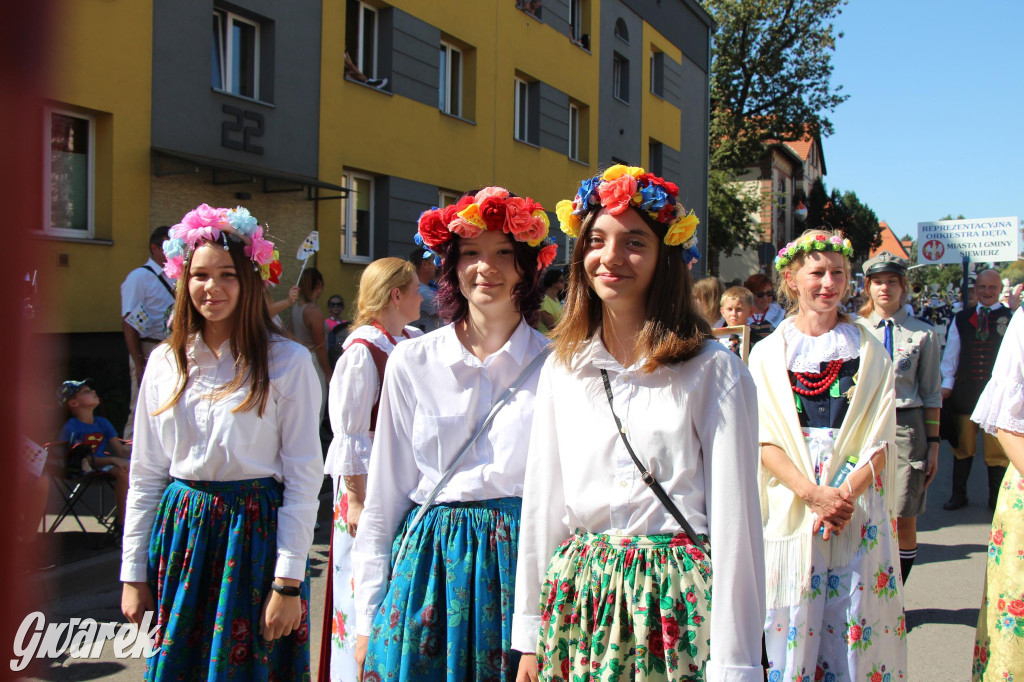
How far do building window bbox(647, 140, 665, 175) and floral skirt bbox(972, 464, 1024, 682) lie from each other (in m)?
21.1

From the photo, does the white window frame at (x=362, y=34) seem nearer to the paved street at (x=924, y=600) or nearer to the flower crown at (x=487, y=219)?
the paved street at (x=924, y=600)

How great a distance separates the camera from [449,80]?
51.7ft

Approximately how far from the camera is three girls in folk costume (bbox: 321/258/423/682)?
3404mm

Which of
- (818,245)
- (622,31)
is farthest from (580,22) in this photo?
(818,245)

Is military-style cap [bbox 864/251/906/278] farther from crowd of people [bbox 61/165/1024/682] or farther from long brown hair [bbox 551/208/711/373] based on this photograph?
long brown hair [bbox 551/208/711/373]

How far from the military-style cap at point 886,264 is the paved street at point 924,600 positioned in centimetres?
221

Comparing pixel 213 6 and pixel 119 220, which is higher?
pixel 213 6

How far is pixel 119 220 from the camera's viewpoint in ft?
30.7

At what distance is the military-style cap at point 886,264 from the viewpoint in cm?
543

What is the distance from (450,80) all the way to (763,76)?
22.2m

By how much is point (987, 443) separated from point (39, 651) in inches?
363

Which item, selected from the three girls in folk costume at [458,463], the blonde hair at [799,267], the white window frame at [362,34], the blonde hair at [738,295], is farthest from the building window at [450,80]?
the three girls in folk costume at [458,463]

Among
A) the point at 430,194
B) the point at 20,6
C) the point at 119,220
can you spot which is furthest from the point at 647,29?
the point at 20,6

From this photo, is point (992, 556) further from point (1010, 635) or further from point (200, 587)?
point (200, 587)
